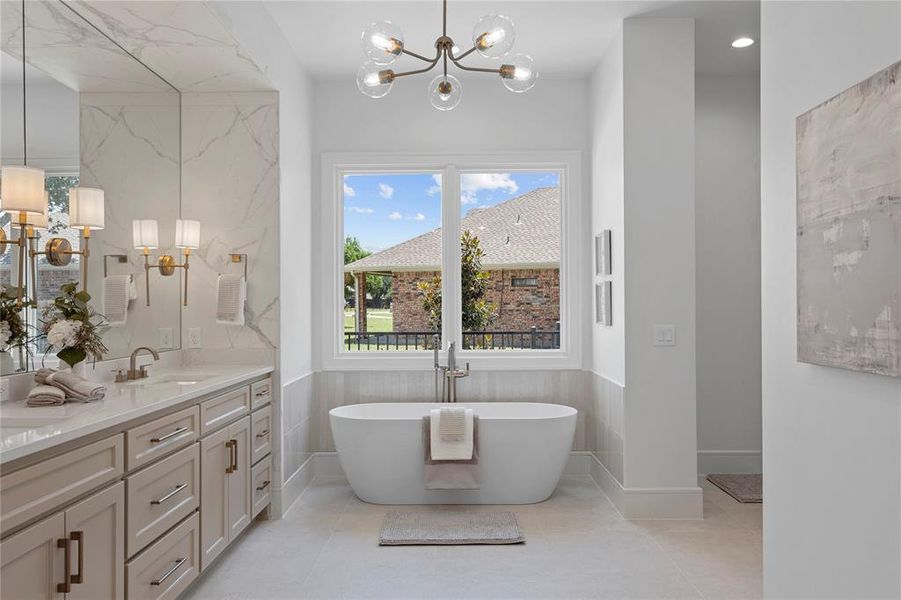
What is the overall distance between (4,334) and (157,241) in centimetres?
122

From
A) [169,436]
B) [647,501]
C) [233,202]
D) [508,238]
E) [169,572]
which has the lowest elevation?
[647,501]

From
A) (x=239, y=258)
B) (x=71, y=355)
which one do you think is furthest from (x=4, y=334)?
(x=239, y=258)

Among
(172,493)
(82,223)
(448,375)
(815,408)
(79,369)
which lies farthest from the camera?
(448,375)

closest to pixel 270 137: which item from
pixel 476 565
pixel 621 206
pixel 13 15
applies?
pixel 13 15

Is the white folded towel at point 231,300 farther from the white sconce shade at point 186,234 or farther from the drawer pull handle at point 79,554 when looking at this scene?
the drawer pull handle at point 79,554

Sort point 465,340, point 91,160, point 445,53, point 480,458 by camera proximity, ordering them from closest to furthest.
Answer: point 445,53 → point 91,160 → point 480,458 → point 465,340

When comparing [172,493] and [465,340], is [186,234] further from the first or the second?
[465,340]

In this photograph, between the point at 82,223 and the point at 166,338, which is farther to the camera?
the point at 166,338

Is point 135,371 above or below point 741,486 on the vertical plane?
above

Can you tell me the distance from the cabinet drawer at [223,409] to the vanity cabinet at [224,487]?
0.13 feet

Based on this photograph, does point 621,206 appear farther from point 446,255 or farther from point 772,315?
point 772,315

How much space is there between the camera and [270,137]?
12.4ft

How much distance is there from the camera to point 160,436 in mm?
2334

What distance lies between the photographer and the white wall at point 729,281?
457cm
